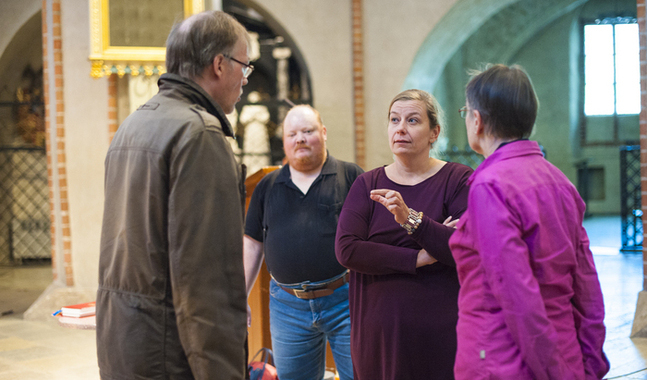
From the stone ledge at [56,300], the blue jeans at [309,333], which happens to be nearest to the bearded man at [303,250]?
the blue jeans at [309,333]

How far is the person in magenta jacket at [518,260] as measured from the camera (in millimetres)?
1510

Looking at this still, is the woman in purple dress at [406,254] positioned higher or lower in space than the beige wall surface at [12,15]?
lower

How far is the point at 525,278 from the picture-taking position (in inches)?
59.3

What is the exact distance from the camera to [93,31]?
5391 mm

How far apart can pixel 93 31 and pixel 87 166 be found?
1.47 metres

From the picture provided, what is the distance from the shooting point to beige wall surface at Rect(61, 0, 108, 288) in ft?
20.0

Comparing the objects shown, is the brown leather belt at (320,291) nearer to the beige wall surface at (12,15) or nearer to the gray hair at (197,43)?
the gray hair at (197,43)

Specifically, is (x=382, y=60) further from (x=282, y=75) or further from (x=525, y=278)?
(x=525, y=278)

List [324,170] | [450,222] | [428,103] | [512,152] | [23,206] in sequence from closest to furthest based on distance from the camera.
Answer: [512,152] < [450,222] < [428,103] < [324,170] < [23,206]

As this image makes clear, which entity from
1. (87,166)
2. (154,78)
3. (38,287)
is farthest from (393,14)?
(38,287)

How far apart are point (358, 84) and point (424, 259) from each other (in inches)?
177

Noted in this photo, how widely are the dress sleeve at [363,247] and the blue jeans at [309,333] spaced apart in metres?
0.62

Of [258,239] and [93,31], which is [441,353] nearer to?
[258,239]

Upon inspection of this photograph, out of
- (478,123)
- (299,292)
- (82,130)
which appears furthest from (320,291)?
(82,130)
